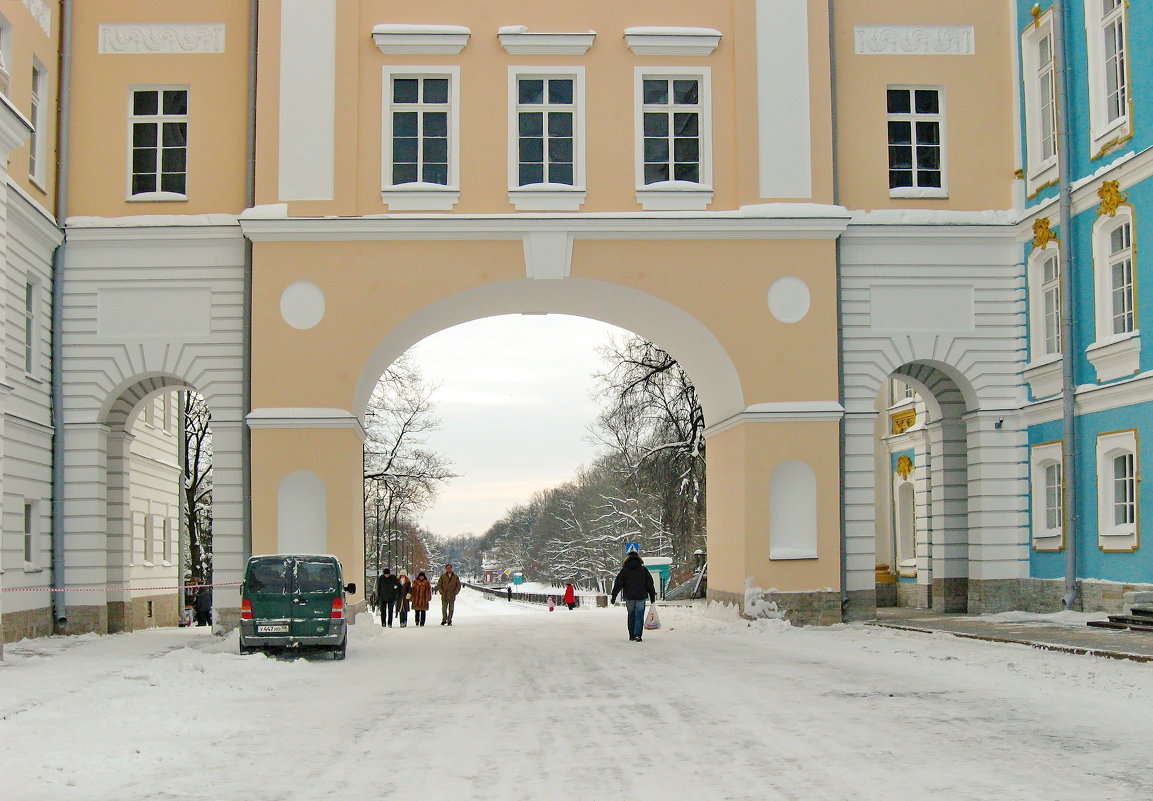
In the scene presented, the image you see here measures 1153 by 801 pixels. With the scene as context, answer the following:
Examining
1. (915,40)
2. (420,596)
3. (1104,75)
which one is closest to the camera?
(1104,75)

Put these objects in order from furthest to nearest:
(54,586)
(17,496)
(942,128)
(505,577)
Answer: (505,577), (942,128), (54,586), (17,496)

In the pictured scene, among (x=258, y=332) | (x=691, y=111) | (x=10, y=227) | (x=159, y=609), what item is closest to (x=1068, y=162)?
(x=691, y=111)

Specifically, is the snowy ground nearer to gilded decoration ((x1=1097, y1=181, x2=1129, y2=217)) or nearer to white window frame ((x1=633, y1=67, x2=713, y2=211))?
gilded decoration ((x1=1097, y1=181, x2=1129, y2=217))

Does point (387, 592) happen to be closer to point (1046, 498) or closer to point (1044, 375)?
point (1046, 498)

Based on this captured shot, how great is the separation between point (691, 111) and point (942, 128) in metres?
5.08

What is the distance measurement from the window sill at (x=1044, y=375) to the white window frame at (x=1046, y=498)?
3.28 feet

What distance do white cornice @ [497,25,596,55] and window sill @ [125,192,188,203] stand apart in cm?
689

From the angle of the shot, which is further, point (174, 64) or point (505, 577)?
point (505, 577)

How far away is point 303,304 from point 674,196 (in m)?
7.33

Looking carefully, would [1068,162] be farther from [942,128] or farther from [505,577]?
[505,577]

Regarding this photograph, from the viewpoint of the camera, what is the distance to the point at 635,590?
21.0m

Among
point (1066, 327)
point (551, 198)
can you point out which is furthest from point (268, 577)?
point (1066, 327)

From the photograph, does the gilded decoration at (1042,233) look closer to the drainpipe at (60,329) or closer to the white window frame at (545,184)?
the white window frame at (545,184)

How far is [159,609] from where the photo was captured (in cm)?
3030
